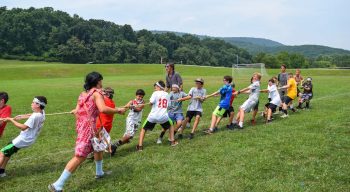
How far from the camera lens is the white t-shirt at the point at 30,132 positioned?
7.66 meters

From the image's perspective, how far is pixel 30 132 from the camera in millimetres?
7793

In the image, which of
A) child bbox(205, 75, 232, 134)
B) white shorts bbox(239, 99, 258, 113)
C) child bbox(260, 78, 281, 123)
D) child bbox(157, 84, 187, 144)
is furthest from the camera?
child bbox(260, 78, 281, 123)

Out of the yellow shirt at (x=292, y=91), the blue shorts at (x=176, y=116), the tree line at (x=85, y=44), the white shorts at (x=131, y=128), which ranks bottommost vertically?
the white shorts at (x=131, y=128)

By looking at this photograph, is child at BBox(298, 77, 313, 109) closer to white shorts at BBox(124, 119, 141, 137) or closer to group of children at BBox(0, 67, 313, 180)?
group of children at BBox(0, 67, 313, 180)

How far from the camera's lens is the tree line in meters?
103

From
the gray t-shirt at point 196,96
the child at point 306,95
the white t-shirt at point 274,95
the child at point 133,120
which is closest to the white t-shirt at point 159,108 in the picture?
the child at point 133,120

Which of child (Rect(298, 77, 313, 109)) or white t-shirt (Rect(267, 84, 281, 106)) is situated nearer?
white t-shirt (Rect(267, 84, 281, 106))

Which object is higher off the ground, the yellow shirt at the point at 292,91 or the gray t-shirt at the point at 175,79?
the gray t-shirt at the point at 175,79

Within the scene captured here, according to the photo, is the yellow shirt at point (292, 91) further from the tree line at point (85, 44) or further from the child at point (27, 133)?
the tree line at point (85, 44)

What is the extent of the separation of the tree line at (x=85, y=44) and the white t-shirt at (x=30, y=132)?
97.9m

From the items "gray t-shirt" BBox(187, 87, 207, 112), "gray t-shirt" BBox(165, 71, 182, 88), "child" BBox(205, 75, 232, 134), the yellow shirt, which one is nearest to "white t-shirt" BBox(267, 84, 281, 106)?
the yellow shirt

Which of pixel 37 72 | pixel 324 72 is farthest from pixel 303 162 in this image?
pixel 324 72

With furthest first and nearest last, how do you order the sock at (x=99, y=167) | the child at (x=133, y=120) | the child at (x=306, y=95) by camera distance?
the child at (x=306, y=95) < the child at (x=133, y=120) < the sock at (x=99, y=167)

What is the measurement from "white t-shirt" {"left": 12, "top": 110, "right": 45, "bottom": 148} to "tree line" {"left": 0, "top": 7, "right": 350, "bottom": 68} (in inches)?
3853
